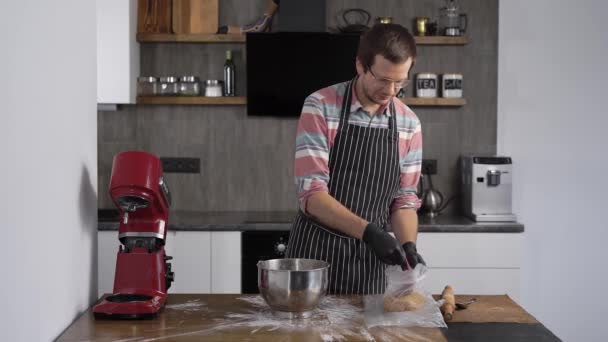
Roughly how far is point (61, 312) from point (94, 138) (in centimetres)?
→ 52

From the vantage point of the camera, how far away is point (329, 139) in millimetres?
→ 2332

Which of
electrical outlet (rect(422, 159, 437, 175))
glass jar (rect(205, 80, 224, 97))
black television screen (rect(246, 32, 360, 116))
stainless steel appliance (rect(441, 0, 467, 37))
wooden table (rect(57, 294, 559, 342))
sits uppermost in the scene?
stainless steel appliance (rect(441, 0, 467, 37))

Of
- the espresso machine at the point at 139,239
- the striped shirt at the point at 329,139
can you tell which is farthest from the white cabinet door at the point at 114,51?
the espresso machine at the point at 139,239

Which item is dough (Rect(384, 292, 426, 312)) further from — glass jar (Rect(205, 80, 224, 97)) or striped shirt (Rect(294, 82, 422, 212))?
glass jar (Rect(205, 80, 224, 97))

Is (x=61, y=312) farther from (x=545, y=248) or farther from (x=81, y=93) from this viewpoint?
(x=545, y=248)

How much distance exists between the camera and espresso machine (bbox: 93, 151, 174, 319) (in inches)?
72.0

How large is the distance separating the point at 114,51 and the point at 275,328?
8.04 feet

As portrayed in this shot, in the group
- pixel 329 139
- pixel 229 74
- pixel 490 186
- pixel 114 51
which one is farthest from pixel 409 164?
pixel 114 51

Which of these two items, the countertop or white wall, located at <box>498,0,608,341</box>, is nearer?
the countertop

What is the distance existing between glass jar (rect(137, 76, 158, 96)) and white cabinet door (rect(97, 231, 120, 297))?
0.83m

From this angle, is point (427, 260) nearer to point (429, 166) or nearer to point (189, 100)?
point (429, 166)

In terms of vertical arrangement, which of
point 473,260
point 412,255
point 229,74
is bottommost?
point 473,260

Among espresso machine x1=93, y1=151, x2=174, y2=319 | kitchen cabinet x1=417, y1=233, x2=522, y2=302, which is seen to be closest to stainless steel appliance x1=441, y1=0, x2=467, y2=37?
kitchen cabinet x1=417, y1=233, x2=522, y2=302

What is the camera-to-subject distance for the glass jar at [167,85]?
403 centimetres
